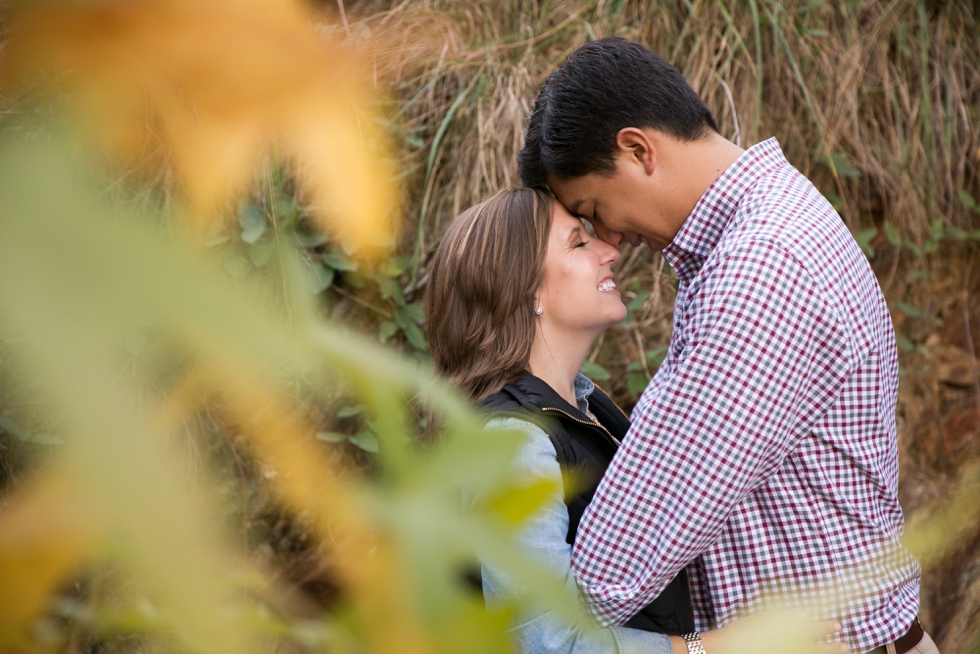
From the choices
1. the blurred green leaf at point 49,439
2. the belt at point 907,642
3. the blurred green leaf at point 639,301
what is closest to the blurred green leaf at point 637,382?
the blurred green leaf at point 639,301

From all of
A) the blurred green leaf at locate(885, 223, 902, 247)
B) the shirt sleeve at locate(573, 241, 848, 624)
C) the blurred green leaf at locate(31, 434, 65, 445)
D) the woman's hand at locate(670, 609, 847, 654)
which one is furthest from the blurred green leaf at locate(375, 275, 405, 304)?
the woman's hand at locate(670, 609, 847, 654)

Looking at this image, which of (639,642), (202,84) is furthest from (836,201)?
(202,84)

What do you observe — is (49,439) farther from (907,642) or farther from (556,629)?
(907,642)

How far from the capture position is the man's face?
1425 mm

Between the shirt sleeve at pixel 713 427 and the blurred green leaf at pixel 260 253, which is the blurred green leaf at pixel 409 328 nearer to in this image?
the blurred green leaf at pixel 260 253

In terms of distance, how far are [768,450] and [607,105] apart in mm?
641

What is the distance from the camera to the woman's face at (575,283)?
1.49 meters

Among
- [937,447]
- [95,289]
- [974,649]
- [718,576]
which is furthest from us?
[937,447]

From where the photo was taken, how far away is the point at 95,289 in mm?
137

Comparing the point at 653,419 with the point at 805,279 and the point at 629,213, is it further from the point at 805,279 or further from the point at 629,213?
the point at 629,213

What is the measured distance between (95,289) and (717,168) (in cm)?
137

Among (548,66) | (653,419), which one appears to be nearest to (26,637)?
(653,419)

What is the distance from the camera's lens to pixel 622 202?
146 cm

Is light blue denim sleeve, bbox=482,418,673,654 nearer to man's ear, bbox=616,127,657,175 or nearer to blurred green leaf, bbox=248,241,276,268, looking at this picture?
man's ear, bbox=616,127,657,175
